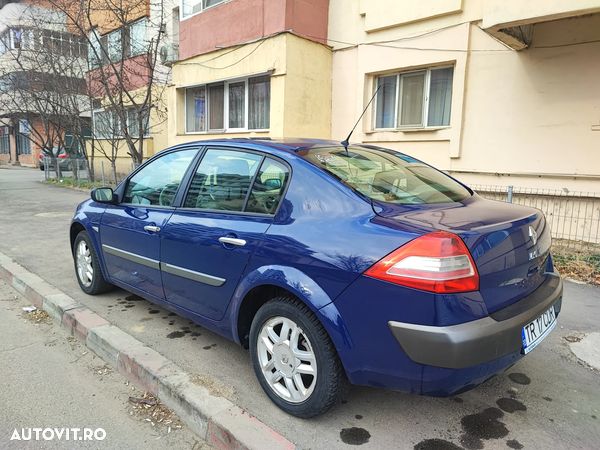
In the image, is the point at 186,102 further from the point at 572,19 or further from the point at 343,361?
the point at 343,361

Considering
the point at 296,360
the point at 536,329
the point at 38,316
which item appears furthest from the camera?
the point at 38,316

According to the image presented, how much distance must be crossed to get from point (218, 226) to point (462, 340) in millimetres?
1648

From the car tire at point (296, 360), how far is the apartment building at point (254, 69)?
7.43 metres

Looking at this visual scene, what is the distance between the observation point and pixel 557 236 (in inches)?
282

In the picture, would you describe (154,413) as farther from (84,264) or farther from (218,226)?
(84,264)

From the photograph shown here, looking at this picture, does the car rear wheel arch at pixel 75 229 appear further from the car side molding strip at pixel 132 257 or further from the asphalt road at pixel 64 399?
the asphalt road at pixel 64 399

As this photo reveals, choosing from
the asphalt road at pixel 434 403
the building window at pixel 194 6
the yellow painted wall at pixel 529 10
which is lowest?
the asphalt road at pixel 434 403

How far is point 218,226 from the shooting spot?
2947 mm

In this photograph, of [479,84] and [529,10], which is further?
[479,84]

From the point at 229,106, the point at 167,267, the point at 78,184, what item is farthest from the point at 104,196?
the point at 78,184

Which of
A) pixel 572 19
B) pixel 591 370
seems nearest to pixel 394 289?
pixel 591 370

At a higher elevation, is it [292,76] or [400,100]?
[292,76]

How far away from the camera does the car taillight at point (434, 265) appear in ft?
6.69

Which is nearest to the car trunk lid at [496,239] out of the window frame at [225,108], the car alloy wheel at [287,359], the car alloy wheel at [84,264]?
the car alloy wheel at [287,359]
